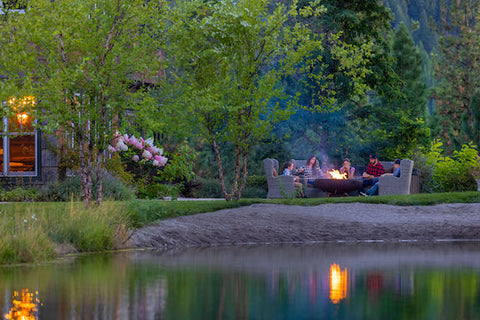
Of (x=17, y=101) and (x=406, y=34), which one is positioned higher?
(x=406, y=34)

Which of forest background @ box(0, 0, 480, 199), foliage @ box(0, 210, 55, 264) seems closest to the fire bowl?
forest background @ box(0, 0, 480, 199)

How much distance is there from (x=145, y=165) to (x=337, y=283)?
14.7m

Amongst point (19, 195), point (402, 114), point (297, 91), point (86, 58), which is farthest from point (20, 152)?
point (402, 114)

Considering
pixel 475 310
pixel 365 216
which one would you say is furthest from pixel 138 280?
pixel 365 216

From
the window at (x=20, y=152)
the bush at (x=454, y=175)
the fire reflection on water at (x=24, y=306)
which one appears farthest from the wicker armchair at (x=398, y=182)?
the fire reflection on water at (x=24, y=306)

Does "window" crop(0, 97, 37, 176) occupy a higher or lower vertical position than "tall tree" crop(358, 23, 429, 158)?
lower

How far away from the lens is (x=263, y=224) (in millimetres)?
18281

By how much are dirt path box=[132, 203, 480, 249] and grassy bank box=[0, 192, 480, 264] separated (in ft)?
1.31

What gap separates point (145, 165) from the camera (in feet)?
81.4

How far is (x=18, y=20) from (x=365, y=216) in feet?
29.0

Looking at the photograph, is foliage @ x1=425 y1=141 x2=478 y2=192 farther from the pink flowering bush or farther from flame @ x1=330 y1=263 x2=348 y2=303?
flame @ x1=330 y1=263 x2=348 y2=303

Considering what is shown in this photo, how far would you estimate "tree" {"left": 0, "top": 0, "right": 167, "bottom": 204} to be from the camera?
1580cm

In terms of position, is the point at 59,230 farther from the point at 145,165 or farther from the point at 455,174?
the point at 455,174

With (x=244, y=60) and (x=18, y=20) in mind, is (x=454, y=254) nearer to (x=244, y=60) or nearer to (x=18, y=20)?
(x=244, y=60)
